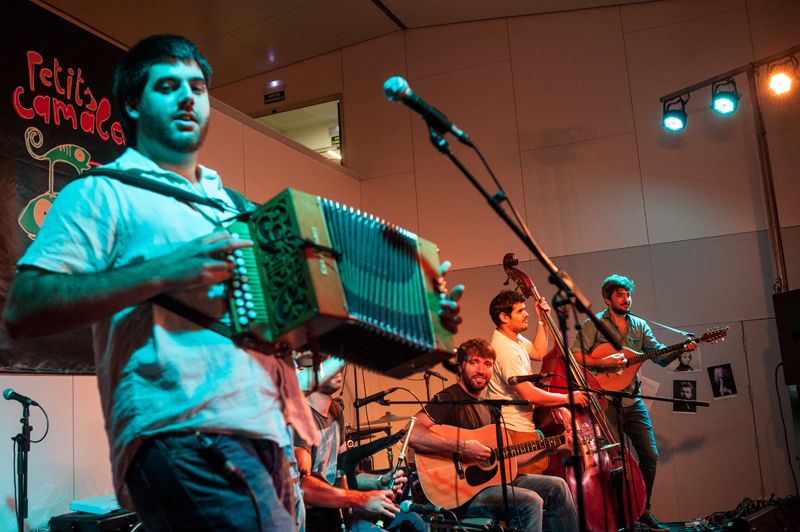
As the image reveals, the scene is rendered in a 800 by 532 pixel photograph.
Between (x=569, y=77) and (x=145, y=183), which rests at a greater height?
(x=569, y=77)

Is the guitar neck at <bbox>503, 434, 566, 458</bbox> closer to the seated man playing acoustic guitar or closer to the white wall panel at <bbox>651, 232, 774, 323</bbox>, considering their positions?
the seated man playing acoustic guitar

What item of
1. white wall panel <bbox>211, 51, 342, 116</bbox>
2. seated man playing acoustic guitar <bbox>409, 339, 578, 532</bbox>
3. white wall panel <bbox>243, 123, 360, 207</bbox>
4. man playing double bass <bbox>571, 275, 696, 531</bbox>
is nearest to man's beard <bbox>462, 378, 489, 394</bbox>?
seated man playing acoustic guitar <bbox>409, 339, 578, 532</bbox>

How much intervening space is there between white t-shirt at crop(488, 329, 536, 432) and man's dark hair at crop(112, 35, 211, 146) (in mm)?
3706

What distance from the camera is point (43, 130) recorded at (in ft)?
16.7

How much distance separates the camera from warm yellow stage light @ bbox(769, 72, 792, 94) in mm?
6867

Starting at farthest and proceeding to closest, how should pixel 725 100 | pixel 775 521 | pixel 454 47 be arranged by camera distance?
pixel 454 47 < pixel 725 100 < pixel 775 521

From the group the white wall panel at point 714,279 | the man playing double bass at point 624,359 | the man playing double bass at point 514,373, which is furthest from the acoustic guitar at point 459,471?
the white wall panel at point 714,279

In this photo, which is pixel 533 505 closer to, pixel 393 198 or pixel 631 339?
pixel 631 339

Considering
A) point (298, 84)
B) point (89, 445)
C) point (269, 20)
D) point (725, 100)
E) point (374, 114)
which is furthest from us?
point (298, 84)

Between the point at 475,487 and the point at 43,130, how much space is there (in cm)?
374

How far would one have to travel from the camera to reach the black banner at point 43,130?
189 inches

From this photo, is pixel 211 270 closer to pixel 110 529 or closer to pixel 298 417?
pixel 298 417

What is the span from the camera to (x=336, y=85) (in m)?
9.55

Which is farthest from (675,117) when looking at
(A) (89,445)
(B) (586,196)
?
(A) (89,445)
